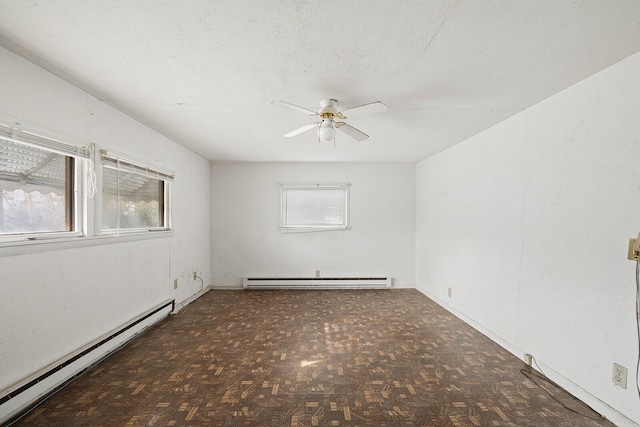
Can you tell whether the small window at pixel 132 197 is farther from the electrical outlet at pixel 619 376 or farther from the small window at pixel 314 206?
the electrical outlet at pixel 619 376

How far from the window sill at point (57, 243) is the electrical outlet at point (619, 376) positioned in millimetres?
3825

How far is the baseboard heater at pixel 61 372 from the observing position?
1.70 meters

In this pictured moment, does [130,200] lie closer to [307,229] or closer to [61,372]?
[61,372]

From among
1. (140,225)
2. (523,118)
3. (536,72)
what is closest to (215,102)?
(140,225)

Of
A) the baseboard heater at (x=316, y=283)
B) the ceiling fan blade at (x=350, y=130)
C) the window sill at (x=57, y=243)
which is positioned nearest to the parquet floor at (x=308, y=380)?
the window sill at (x=57, y=243)

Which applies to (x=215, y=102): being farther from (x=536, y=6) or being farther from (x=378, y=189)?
(x=378, y=189)

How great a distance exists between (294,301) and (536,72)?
3.78m

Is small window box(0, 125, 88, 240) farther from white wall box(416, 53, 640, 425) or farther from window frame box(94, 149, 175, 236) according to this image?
white wall box(416, 53, 640, 425)

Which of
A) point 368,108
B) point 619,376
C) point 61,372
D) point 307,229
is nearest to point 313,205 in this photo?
point 307,229

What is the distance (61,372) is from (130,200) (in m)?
1.63

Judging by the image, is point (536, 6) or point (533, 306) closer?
point (536, 6)

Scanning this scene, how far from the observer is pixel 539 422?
5.75 ft

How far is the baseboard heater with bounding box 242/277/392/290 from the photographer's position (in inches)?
195

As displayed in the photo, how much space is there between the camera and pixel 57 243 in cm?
202
